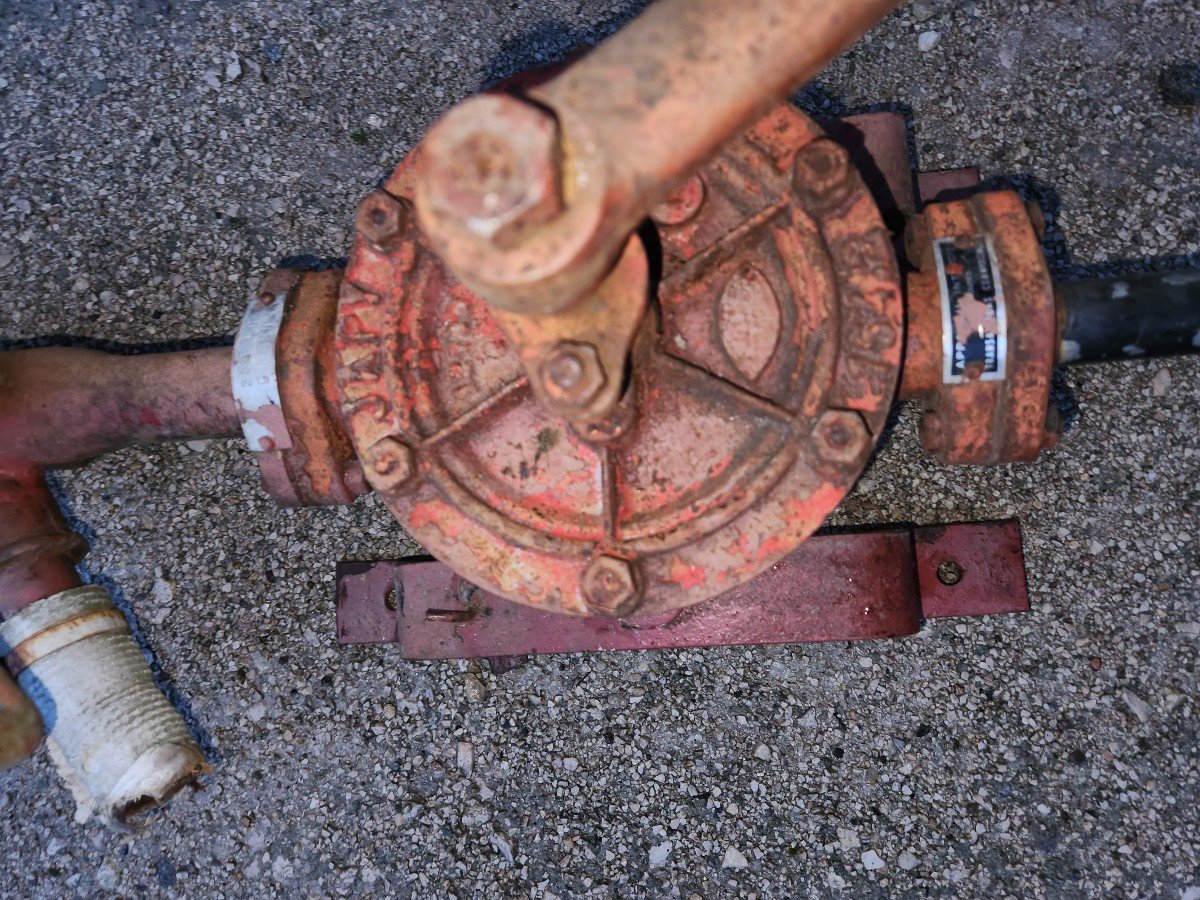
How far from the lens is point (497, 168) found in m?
0.97

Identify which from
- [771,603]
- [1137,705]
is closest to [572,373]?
[771,603]

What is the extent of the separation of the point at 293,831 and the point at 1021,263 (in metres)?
2.00

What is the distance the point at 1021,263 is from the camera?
148 cm

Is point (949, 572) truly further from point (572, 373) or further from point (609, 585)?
point (572, 373)

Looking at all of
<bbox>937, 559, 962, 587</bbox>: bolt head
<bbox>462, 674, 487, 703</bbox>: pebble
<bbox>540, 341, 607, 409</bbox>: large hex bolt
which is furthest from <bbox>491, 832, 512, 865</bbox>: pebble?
<bbox>540, 341, 607, 409</bbox>: large hex bolt

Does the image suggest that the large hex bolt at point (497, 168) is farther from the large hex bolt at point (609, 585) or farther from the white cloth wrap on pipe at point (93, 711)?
the white cloth wrap on pipe at point (93, 711)

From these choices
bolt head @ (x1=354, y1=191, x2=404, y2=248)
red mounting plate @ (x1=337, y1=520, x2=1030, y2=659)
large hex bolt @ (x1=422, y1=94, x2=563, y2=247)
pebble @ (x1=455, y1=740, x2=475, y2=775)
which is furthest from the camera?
pebble @ (x1=455, y1=740, x2=475, y2=775)

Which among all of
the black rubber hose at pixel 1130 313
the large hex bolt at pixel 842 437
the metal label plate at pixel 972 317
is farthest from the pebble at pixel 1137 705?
the large hex bolt at pixel 842 437

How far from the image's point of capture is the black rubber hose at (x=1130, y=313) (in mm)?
1539

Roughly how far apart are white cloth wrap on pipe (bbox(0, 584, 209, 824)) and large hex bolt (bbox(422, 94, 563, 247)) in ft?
4.20

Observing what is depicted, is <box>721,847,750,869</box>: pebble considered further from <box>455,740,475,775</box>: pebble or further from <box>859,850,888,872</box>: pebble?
<box>455,740,475,775</box>: pebble

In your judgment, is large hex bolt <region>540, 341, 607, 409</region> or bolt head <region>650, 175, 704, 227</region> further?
bolt head <region>650, 175, 704, 227</region>

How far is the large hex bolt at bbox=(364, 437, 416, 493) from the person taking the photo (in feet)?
4.90

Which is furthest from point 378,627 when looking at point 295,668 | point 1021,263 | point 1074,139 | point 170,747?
point 1074,139
